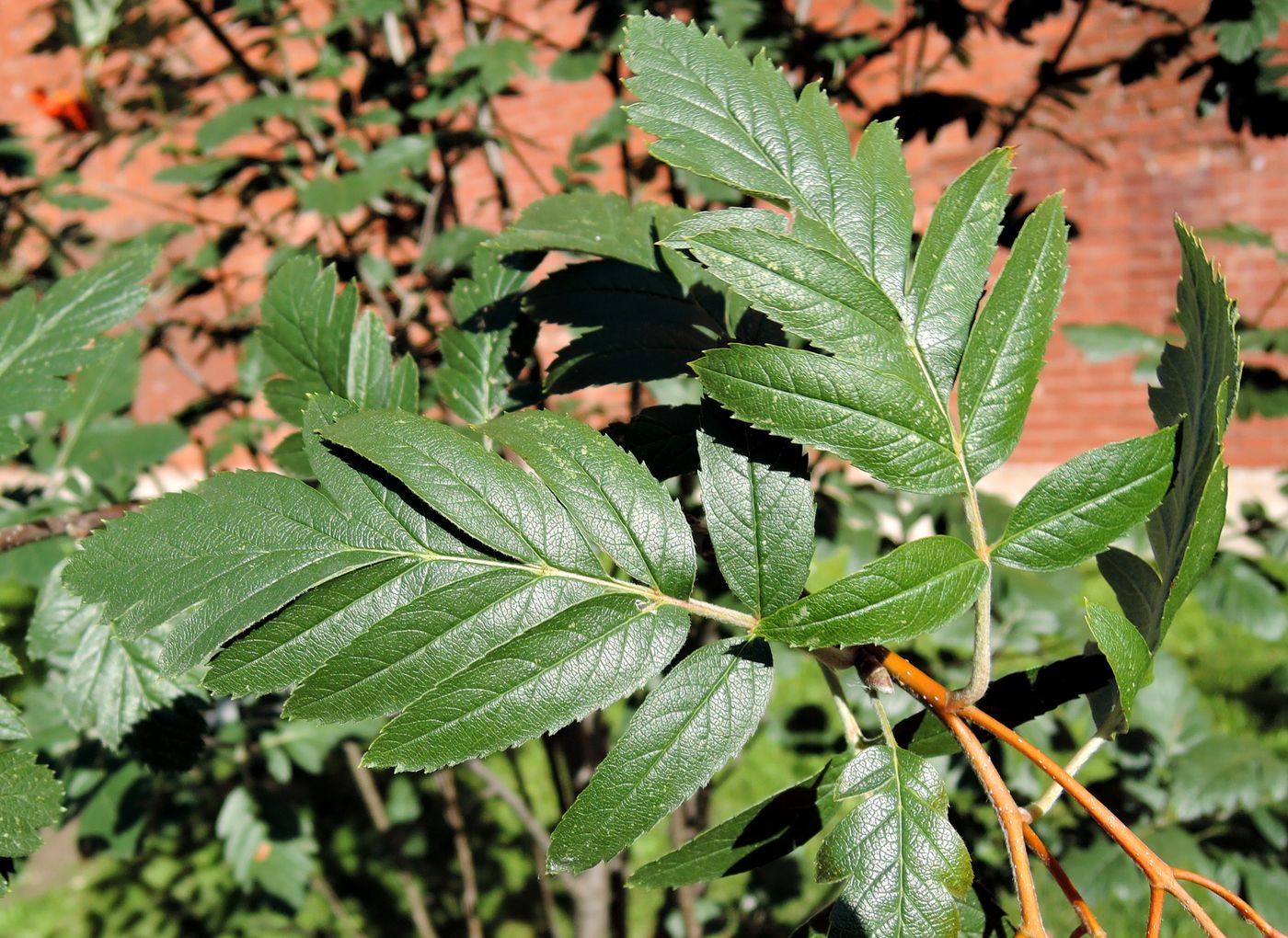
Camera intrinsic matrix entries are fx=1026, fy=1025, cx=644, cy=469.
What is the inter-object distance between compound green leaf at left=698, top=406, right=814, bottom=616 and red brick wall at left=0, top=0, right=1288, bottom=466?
4.17 meters

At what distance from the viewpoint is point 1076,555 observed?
71 cm

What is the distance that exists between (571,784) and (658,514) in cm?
156

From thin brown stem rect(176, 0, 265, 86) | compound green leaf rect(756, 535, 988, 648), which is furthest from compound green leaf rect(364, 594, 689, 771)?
thin brown stem rect(176, 0, 265, 86)

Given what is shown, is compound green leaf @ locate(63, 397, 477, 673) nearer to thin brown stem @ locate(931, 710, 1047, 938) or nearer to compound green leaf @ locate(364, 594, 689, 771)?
compound green leaf @ locate(364, 594, 689, 771)

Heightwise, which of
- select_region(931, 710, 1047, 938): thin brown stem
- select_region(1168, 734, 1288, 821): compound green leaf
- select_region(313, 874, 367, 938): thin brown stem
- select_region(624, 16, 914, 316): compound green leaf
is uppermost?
select_region(624, 16, 914, 316): compound green leaf

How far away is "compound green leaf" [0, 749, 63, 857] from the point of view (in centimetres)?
75

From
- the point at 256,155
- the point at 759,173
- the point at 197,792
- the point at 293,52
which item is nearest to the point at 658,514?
the point at 759,173

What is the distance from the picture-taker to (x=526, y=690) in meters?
0.69

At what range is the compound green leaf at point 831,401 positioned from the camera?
0.68 metres

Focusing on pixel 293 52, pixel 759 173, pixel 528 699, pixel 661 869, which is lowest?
pixel 661 869

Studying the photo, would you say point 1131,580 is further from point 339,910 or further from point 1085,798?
point 339,910

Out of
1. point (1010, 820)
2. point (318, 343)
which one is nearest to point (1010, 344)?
point (1010, 820)

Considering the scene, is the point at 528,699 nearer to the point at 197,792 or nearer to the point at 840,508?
the point at 840,508

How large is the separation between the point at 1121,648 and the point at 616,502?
13.8 inches
